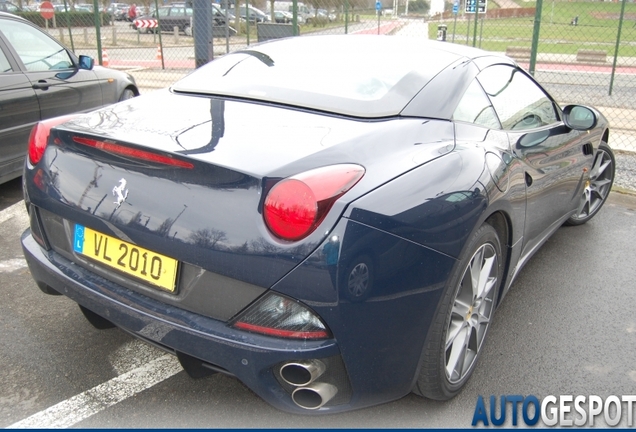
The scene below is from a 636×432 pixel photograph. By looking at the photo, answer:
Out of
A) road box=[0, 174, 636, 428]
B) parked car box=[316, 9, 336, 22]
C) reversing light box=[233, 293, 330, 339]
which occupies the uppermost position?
parked car box=[316, 9, 336, 22]

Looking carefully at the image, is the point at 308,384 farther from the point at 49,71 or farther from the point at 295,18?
the point at 295,18

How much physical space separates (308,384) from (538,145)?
194cm

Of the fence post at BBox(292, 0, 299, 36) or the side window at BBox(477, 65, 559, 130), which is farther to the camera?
the fence post at BBox(292, 0, 299, 36)

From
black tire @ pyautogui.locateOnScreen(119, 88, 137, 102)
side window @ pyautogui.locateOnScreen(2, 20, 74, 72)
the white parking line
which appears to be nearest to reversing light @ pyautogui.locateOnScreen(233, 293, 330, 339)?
the white parking line

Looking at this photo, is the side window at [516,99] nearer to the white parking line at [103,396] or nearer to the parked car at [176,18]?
the white parking line at [103,396]

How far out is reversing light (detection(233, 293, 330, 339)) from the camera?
1886 millimetres

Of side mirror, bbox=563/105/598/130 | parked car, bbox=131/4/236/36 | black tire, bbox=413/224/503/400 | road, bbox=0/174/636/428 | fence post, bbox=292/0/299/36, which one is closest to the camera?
black tire, bbox=413/224/503/400

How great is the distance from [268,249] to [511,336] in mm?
1753

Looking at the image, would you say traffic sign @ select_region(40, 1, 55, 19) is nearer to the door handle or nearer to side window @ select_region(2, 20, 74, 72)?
side window @ select_region(2, 20, 74, 72)

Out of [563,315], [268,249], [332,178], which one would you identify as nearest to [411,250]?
[332,178]

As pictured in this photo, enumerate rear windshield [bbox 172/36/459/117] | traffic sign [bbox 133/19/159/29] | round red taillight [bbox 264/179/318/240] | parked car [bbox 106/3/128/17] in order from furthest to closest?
parked car [bbox 106/3/128/17], traffic sign [bbox 133/19/159/29], rear windshield [bbox 172/36/459/117], round red taillight [bbox 264/179/318/240]

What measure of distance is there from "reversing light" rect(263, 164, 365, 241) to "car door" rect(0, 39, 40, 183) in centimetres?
371

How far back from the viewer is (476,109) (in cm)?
288

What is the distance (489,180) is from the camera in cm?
247
